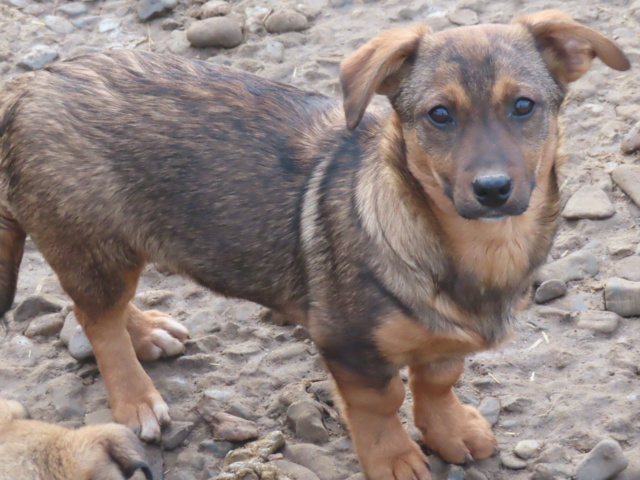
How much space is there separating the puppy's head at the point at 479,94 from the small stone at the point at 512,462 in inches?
59.7

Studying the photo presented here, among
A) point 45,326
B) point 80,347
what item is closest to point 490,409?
point 80,347

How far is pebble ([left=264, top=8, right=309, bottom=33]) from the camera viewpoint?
833cm

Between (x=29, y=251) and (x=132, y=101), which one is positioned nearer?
(x=132, y=101)

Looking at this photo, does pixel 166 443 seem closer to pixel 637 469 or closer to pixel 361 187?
pixel 361 187

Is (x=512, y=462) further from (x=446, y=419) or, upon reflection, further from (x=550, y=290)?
(x=550, y=290)

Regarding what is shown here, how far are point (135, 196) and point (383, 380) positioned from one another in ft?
5.16

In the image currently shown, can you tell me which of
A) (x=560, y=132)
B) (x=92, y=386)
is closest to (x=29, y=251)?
(x=92, y=386)

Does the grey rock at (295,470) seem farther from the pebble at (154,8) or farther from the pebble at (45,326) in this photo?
the pebble at (154,8)

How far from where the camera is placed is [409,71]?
447 centimetres

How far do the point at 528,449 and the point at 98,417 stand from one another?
2.37m

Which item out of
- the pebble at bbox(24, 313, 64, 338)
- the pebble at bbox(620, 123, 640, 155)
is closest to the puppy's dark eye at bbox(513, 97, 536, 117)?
the pebble at bbox(620, 123, 640, 155)

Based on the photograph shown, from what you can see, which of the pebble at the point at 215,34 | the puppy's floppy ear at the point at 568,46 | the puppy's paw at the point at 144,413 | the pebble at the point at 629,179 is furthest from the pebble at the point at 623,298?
the pebble at the point at 215,34

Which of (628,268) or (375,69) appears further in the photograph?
(628,268)

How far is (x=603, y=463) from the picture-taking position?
15.5 ft
